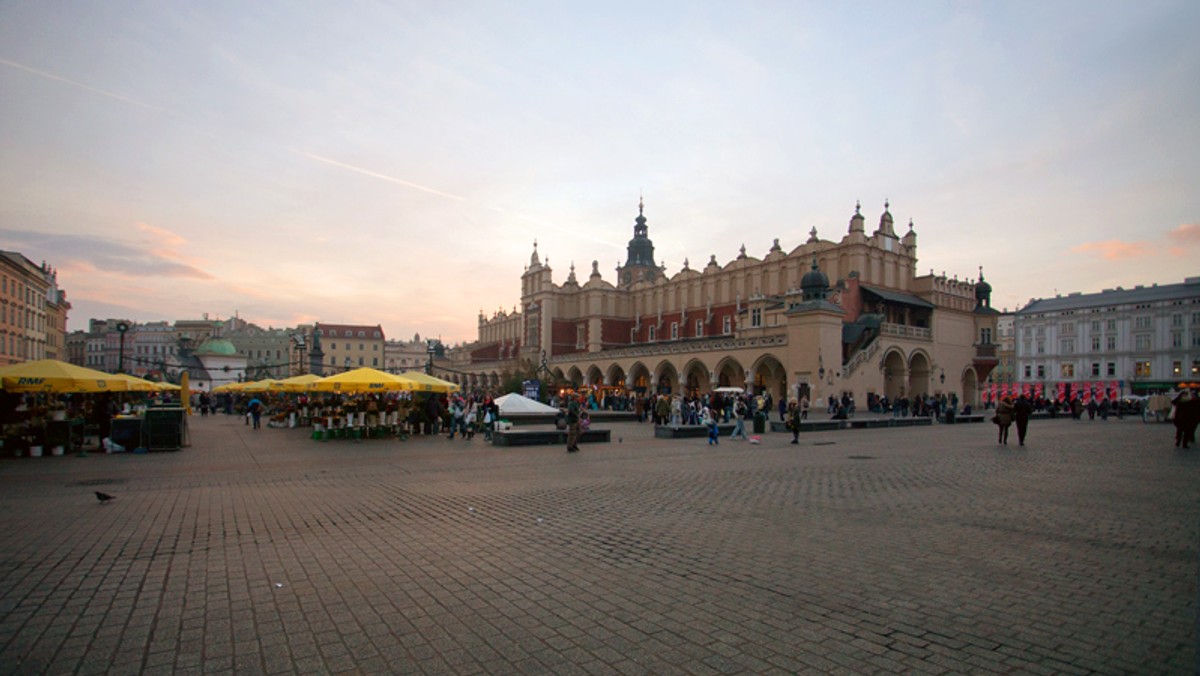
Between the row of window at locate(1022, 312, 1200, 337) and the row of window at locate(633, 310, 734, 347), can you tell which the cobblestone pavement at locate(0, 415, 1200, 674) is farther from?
the row of window at locate(1022, 312, 1200, 337)

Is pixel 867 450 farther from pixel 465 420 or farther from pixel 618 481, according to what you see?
pixel 465 420

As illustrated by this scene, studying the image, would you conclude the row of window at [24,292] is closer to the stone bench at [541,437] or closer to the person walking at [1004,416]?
the stone bench at [541,437]

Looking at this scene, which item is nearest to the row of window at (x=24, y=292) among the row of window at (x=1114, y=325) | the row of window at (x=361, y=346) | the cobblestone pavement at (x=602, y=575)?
the cobblestone pavement at (x=602, y=575)

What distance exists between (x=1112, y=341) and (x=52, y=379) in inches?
3729

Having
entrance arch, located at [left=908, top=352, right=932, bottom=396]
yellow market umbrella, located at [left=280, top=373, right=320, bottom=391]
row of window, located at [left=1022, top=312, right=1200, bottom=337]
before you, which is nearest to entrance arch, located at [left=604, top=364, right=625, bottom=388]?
entrance arch, located at [left=908, top=352, right=932, bottom=396]

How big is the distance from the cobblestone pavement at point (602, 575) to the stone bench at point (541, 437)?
7.68 metres

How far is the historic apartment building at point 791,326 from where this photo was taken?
44.6m

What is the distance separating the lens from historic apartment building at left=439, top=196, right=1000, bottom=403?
4456cm

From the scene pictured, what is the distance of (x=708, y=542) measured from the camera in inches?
279

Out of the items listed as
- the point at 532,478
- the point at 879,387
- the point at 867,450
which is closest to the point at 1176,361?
the point at 879,387

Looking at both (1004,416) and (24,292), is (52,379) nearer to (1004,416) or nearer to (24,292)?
(1004,416)

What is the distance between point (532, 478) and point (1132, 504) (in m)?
9.45

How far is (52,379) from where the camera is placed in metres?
16.0

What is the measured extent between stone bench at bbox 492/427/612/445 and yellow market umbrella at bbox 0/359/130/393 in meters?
10.3
